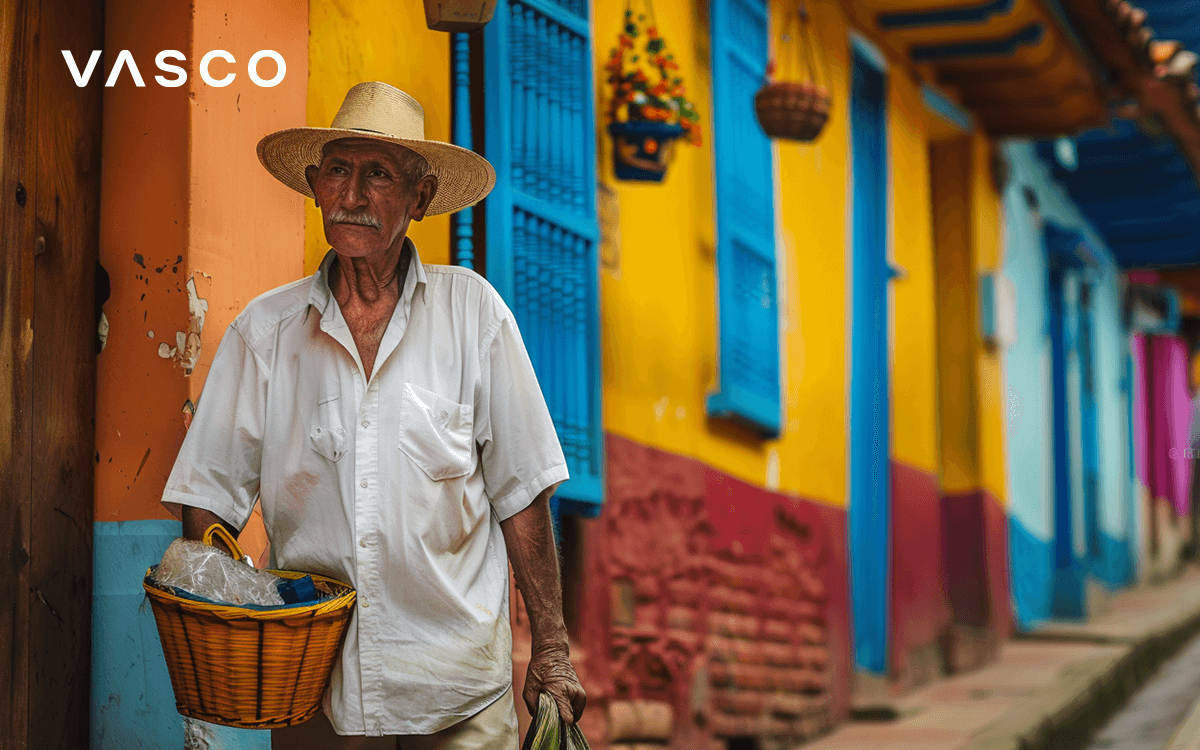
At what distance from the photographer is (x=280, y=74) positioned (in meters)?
3.27

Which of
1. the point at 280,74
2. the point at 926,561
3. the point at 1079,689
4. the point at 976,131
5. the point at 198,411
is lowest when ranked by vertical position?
the point at 1079,689

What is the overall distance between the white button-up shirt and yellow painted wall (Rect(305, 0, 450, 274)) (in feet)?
2.46

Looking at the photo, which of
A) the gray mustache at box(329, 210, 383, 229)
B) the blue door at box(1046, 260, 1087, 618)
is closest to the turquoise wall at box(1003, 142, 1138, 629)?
the blue door at box(1046, 260, 1087, 618)

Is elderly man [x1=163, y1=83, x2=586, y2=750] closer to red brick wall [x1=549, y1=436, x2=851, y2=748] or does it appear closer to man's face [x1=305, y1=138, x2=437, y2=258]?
man's face [x1=305, y1=138, x2=437, y2=258]

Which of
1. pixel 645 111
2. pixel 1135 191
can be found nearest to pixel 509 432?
pixel 645 111

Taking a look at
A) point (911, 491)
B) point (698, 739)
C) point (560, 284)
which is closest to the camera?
point (560, 284)

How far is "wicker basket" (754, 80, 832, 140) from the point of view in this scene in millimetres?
5555

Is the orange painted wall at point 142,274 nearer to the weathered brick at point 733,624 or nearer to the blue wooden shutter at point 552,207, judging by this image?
the blue wooden shutter at point 552,207

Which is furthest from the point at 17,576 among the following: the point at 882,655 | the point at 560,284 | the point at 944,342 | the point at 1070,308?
the point at 1070,308

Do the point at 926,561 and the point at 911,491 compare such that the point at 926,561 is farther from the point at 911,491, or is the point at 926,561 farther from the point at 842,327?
the point at 842,327

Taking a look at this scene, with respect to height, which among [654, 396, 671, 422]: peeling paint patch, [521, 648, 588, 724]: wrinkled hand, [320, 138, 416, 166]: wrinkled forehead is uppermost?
[320, 138, 416, 166]: wrinkled forehead

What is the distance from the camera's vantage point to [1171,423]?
18484mm

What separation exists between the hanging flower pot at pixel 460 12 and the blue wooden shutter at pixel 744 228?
2.16 m

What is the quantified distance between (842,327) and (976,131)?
304 cm
